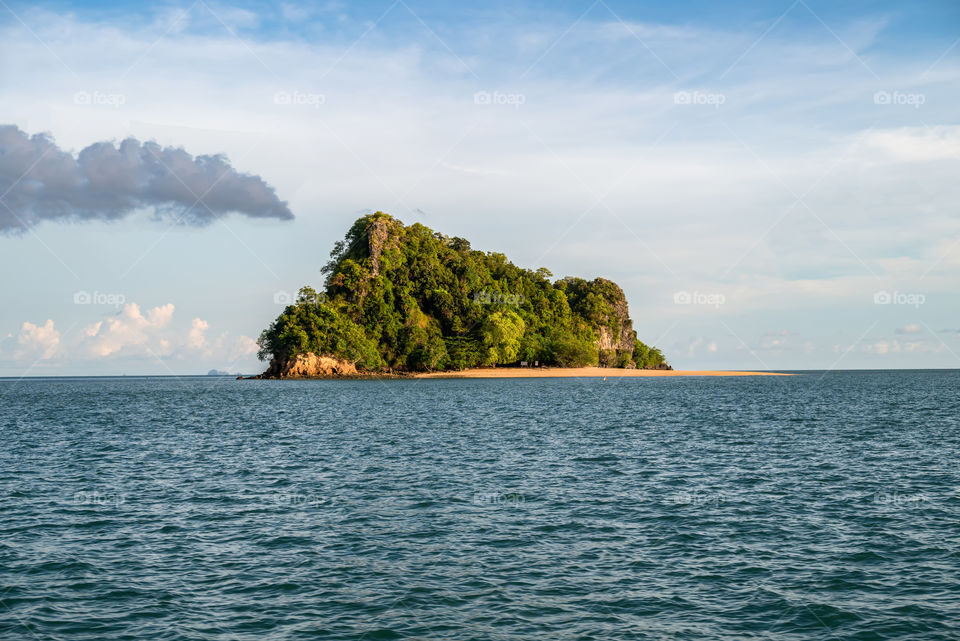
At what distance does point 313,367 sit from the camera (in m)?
170

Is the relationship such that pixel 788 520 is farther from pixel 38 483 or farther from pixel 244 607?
pixel 38 483

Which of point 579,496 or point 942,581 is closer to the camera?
point 942,581

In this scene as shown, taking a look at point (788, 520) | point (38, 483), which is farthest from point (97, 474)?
point (788, 520)

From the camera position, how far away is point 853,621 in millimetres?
14164

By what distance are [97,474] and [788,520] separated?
28276 mm

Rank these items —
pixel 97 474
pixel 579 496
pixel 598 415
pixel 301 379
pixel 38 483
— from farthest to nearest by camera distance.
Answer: pixel 301 379, pixel 598 415, pixel 97 474, pixel 38 483, pixel 579 496

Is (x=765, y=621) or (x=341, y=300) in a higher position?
(x=341, y=300)
